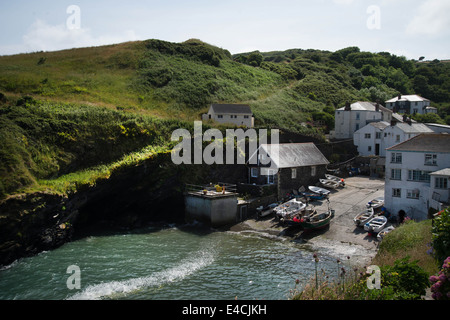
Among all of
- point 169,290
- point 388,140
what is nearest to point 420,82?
point 388,140

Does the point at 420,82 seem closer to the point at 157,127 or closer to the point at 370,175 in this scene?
the point at 370,175

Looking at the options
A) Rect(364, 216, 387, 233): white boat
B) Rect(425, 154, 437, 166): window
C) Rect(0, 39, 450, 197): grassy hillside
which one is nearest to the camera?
Rect(364, 216, 387, 233): white boat

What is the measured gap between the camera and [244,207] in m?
39.0

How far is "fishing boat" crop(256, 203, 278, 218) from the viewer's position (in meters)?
38.2

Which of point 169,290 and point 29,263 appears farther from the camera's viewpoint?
point 29,263

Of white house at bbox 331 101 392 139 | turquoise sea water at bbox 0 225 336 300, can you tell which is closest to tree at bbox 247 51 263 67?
white house at bbox 331 101 392 139

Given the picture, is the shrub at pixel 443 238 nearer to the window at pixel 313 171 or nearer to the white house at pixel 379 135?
the window at pixel 313 171

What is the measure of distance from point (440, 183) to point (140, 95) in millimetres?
49857

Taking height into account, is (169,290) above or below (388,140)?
below

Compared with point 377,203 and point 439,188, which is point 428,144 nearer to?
point 439,188

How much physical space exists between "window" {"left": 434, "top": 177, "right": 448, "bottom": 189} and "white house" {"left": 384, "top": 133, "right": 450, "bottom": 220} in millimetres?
88

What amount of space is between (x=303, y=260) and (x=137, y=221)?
19.8 meters

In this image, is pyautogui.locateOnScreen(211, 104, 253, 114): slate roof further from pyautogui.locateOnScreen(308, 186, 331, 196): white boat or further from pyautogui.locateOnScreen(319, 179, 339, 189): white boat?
pyautogui.locateOnScreen(308, 186, 331, 196): white boat

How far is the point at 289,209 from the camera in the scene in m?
37.0
